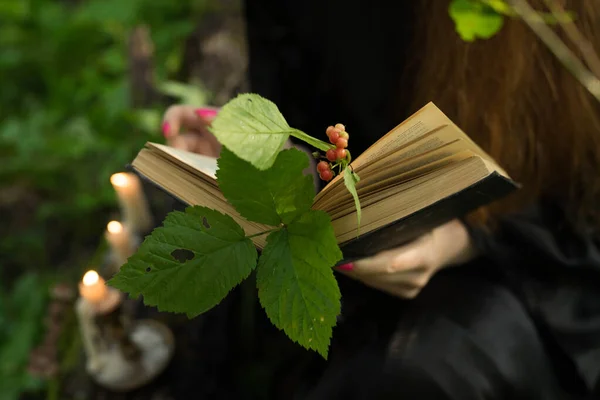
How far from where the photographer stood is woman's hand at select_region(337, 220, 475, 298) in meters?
0.64

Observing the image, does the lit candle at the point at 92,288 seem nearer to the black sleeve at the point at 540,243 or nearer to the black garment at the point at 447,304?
the black garment at the point at 447,304

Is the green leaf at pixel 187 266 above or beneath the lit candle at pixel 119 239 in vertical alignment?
above

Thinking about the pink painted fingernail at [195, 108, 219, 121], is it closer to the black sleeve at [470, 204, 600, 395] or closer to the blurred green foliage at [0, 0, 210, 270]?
the black sleeve at [470, 204, 600, 395]

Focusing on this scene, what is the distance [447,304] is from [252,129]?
46cm

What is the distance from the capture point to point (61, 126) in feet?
5.85

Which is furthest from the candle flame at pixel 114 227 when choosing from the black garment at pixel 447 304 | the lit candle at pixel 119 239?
the black garment at pixel 447 304

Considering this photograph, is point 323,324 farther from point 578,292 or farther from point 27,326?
point 27,326

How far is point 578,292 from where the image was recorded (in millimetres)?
772

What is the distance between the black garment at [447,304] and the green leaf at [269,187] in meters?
0.35

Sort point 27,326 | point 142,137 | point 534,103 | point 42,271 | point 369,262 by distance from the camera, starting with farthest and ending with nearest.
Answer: point 42,271 < point 142,137 < point 27,326 < point 534,103 < point 369,262

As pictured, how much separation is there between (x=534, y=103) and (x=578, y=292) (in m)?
0.28

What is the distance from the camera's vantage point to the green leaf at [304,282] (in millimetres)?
421

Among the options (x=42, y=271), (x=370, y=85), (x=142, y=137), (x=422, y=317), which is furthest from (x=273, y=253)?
(x=42, y=271)

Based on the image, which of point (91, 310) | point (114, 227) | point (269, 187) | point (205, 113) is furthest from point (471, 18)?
point (91, 310)
